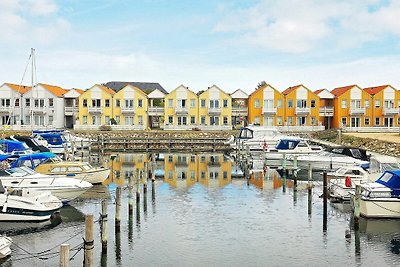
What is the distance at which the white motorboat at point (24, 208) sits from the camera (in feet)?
83.8

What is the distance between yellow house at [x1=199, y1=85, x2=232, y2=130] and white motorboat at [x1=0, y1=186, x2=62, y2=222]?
63745 millimetres

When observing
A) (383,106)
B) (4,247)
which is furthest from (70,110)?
(4,247)

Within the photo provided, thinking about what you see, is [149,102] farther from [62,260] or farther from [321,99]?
[62,260]

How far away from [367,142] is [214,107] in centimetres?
3042

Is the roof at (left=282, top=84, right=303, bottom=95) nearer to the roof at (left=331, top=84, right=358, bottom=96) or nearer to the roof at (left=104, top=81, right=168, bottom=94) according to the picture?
the roof at (left=331, top=84, right=358, bottom=96)

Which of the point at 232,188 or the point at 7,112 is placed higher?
the point at 7,112

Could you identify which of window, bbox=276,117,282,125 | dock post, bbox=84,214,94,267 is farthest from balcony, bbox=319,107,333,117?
dock post, bbox=84,214,94,267

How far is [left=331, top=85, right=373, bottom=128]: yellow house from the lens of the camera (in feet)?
295

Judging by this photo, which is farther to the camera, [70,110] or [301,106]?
[70,110]

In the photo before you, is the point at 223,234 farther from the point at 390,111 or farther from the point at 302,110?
the point at 390,111

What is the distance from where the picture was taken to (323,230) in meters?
26.1

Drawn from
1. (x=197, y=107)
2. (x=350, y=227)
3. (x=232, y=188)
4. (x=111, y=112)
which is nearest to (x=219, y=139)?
(x=197, y=107)

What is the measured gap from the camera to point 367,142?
217 feet

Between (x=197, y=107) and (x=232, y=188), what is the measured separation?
51.2 metres
